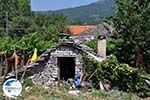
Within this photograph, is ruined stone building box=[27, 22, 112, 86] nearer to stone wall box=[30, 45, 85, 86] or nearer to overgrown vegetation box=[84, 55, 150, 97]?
stone wall box=[30, 45, 85, 86]

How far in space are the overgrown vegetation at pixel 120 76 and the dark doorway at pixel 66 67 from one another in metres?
2.28

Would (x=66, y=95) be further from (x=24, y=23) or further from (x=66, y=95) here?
(x=24, y=23)

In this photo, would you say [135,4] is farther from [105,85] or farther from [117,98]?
[117,98]

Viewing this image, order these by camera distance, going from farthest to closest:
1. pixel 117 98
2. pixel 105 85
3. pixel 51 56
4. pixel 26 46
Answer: pixel 26 46 < pixel 51 56 < pixel 105 85 < pixel 117 98

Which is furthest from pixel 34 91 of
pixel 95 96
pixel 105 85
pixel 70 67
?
pixel 70 67

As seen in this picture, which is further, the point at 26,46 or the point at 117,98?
the point at 26,46

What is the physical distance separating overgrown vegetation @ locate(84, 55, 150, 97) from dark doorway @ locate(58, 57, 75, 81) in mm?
2278

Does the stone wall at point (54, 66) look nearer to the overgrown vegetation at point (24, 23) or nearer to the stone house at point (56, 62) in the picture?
the stone house at point (56, 62)

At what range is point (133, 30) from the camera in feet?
99.5

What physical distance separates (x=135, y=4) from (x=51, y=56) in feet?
24.1

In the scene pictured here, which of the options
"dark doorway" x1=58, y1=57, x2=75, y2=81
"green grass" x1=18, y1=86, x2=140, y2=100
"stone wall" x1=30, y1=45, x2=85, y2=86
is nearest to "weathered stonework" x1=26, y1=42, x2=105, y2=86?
"stone wall" x1=30, y1=45, x2=85, y2=86

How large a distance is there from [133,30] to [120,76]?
5.79m

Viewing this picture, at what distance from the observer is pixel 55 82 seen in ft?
88.7

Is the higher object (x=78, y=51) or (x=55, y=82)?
(x=78, y=51)
